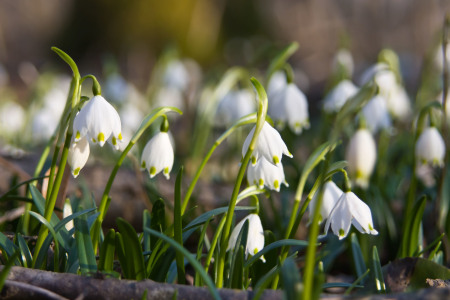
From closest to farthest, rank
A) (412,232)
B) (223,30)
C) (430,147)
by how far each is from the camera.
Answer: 1. (412,232)
2. (430,147)
3. (223,30)

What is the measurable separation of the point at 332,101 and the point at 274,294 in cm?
206

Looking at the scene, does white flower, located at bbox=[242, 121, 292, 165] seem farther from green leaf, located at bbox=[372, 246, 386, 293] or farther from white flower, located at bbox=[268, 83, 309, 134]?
white flower, located at bbox=[268, 83, 309, 134]

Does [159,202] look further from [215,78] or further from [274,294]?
[215,78]

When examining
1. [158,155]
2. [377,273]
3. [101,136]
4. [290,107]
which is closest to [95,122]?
[101,136]

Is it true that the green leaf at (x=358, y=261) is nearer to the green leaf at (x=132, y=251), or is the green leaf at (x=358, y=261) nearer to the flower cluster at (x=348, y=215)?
the flower cluster at (x=348, y=215)

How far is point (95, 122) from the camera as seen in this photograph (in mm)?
1575

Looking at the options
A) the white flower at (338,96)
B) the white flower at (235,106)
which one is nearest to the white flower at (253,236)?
the white flower at (338,96)

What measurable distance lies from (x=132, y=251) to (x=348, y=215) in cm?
56

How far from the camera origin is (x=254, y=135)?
1529mm

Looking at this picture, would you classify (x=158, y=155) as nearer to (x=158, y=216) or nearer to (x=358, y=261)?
(x=158, y=216)

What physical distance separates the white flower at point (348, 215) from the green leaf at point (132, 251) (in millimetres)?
485

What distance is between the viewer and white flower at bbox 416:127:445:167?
7.86 ft

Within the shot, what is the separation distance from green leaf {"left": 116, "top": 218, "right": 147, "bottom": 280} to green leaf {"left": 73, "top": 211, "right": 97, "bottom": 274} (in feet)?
0.28

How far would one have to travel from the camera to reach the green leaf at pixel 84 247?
1521 millimetres
